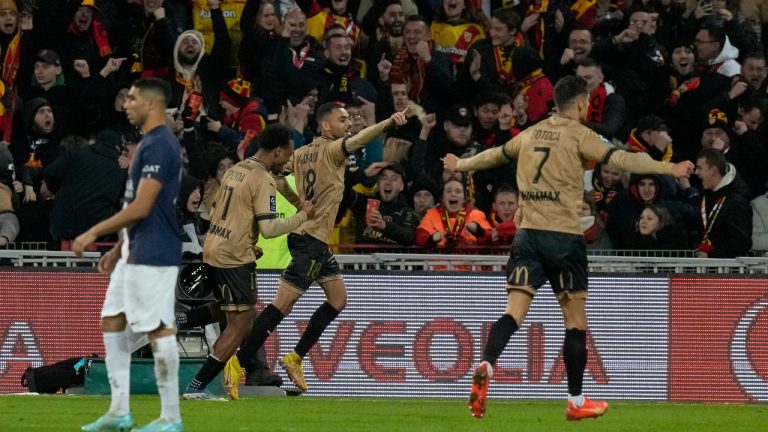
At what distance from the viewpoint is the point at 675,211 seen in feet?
61.1

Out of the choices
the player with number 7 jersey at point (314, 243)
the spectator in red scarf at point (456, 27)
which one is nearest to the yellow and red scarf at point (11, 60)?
the spectator in red scarf at point (456, 27)

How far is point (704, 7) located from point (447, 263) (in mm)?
7429

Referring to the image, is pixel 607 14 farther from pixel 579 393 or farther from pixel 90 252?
pixel 579 393

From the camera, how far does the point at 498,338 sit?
12422 millimetres

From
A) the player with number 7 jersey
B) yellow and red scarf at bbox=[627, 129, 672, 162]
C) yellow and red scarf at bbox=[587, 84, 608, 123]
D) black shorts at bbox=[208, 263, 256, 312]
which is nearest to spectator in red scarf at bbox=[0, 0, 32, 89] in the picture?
the player with number 7 jersey

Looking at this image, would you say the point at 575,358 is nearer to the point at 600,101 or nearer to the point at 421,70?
the point at 600,101

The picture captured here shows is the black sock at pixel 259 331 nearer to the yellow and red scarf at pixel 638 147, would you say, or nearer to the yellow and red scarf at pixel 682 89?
the yellow and red scarf at pixel 638 147

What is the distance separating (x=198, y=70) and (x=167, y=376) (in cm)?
1005

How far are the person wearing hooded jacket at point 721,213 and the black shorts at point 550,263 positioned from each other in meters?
5.49

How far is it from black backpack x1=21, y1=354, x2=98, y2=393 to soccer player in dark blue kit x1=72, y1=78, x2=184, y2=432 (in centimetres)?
531

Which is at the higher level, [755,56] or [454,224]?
[755,56]

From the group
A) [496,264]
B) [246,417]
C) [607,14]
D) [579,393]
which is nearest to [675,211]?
[496,264]

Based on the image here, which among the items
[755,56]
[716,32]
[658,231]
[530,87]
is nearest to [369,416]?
[658,231]

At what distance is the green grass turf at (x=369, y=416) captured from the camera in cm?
1191
